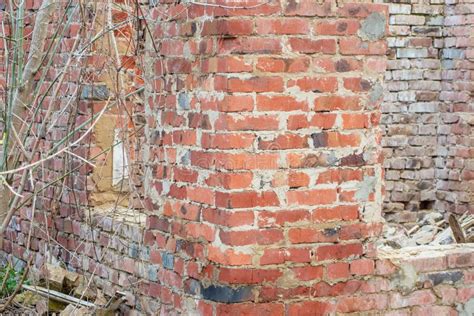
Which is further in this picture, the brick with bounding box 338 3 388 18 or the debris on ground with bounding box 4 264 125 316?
the debris on ground with bounding box 4 264 125 316

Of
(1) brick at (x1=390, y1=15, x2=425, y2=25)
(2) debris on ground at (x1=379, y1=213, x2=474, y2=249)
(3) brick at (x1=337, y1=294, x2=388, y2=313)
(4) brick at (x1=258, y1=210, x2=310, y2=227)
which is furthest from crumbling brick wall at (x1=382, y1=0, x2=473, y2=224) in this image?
(4) brick at (x1=258, y1=210, x2=310, y2=227)

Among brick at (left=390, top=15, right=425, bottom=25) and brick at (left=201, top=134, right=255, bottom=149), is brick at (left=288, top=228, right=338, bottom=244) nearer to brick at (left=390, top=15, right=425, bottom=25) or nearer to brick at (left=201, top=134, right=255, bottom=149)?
brick at (left=201, top=134, right=255, bottom=149)

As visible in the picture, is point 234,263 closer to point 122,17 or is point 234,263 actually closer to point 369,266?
point 369,266

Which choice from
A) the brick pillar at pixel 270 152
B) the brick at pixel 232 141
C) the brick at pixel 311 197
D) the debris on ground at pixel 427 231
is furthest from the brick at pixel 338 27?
the debris on ground at pixel 427 231

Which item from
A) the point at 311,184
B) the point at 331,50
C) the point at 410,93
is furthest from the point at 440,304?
the point at 410,93

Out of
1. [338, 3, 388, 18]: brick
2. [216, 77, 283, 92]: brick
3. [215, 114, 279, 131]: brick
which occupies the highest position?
[338, 3, 388, 18]: brick

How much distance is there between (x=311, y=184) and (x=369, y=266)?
19.1 inches

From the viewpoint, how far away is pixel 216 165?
4.36 metres

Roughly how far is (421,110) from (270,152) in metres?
3.97

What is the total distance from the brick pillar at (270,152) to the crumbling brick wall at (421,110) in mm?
3478

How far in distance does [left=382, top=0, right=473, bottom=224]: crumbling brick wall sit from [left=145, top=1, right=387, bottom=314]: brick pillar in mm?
3478

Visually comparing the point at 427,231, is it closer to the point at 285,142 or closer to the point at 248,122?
the point at 285,142

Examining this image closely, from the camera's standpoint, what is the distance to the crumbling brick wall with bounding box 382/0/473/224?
315 inches

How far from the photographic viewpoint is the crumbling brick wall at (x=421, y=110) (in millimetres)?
8000
